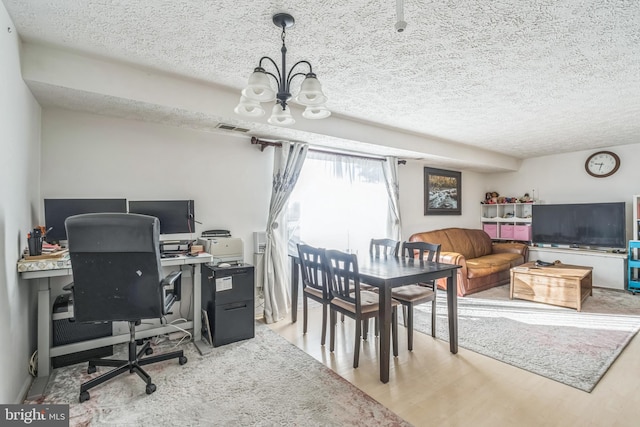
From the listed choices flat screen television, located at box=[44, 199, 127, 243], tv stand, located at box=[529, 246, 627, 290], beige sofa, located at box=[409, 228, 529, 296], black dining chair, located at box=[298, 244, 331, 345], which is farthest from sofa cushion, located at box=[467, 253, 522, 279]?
flat screen television, located at box=[44, 199, 127, 243]

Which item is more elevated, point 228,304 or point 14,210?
point 14,210

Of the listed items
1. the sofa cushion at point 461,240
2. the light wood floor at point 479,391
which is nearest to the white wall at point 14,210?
the light wood floor at point 479,391

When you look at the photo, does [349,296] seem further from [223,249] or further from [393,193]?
[393,193]

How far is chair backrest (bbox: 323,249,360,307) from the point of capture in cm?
249

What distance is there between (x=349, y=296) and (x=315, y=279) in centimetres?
48

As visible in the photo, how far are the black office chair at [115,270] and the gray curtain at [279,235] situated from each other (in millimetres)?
1567

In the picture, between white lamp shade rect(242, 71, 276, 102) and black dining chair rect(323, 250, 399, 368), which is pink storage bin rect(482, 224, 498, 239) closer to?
black dining chair rect(323, 250, 399, 368)

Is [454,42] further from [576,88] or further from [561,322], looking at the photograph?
[561,322]

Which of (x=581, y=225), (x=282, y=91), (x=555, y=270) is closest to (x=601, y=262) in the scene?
(x=581, y=225)

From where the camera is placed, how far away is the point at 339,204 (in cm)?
447

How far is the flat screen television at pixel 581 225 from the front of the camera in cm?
500

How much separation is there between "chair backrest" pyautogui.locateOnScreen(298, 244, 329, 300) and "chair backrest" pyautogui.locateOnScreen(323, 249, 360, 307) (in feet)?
0.23

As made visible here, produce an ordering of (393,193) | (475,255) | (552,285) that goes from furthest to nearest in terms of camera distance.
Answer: (475,255)
(393,193)
(552,285)

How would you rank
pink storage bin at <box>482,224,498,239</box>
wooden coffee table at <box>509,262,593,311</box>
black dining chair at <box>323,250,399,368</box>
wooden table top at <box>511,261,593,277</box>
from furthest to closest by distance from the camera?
pink storage bin at <box>482,224,498,239</box>, wooden table top at <box>511,261,593,277</box>, wooden coffee table at <box>509,262,593,311</box>, black dining chair at <box>323,250,399,368</box>
